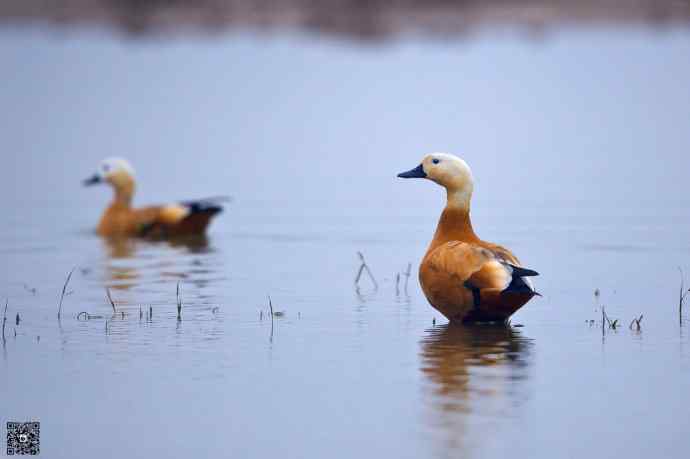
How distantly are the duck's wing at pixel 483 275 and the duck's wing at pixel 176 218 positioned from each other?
23.0 ft

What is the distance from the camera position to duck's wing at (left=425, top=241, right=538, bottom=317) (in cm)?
974

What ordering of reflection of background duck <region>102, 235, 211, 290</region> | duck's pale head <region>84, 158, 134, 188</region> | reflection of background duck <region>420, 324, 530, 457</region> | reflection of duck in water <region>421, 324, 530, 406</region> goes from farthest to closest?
1. duck's pale head <region>84, 158, 134, 188</region>
2. reflection of background duck <region>102, 235, 211, 290</region>
3. reflection of duck in water <region>421, 324, 530, 406</region>
4. reflection of background duck <region>420, 324, 530, 457</region>

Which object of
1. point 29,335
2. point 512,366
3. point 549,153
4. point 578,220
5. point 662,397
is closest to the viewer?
point 662,397

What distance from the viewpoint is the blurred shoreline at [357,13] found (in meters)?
45.3

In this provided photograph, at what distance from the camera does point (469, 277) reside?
9.95 metres

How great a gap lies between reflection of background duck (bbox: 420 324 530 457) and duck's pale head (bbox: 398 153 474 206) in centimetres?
105

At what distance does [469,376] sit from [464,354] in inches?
26.6

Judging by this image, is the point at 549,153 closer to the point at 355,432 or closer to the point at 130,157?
the point at 130,157

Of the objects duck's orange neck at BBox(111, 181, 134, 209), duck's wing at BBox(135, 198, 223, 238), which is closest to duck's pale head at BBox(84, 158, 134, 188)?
duck's orange neck at BBox(111, 181, 134, 209)

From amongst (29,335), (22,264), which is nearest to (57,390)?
(29,335)

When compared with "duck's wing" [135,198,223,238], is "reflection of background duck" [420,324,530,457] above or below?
below

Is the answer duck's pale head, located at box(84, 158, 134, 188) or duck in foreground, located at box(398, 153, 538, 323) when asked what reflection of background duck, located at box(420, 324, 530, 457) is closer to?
duck in foreground, located at box(398, 153, 538, 323)

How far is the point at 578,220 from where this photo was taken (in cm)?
1734

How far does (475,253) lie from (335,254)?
4791 millimetres
